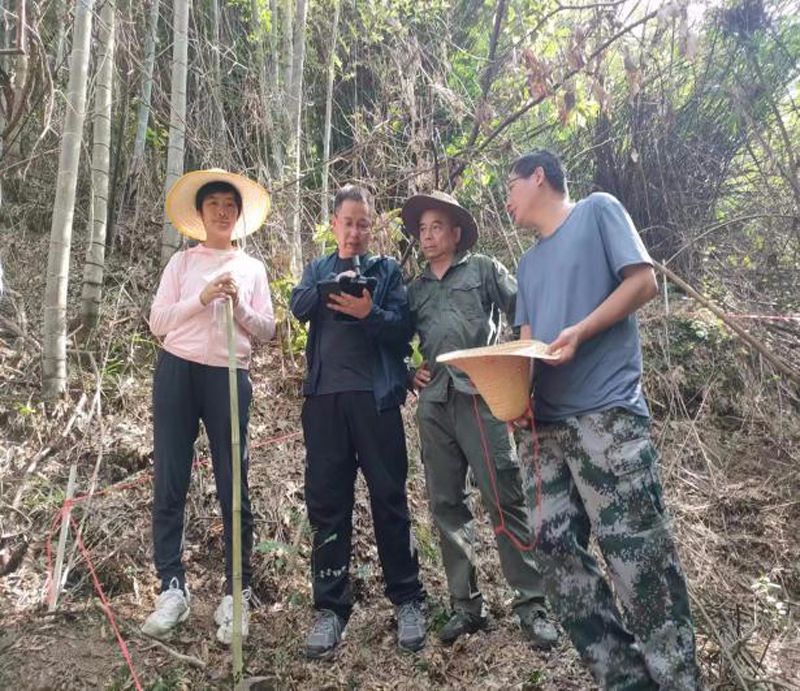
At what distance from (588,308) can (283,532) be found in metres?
2.19

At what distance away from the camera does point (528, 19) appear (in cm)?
404

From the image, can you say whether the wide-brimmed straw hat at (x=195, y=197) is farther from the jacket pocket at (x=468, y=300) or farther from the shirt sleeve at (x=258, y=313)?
the jacket pocket at (x=468, y=300)

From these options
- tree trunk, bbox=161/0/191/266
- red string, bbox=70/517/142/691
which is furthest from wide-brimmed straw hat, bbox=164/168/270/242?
tree trunk, bbox=161/0/191/266

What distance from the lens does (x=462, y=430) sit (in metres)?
2.69

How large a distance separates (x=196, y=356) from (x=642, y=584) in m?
1.92

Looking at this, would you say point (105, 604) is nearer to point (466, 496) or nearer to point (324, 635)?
point (324, 635)

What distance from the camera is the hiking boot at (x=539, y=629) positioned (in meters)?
2.54

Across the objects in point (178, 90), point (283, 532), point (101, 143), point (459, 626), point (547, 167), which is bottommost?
A: point (459, 626)

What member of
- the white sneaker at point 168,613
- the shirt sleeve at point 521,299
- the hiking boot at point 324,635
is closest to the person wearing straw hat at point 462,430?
the shirt sleeve at point 521,299

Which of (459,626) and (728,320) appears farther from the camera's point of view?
(728,320)

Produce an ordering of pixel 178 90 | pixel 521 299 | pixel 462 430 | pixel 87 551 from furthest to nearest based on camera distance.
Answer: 1. pixel 178 90
2. pixel 87 551
3. pixel 462 430
4. pixel 521 299

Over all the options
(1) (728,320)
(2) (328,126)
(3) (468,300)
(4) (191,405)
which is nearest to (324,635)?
(4) (191,405)

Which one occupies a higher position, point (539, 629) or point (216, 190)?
point (216, 190)

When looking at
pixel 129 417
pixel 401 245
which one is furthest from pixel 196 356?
pixel 401 245
